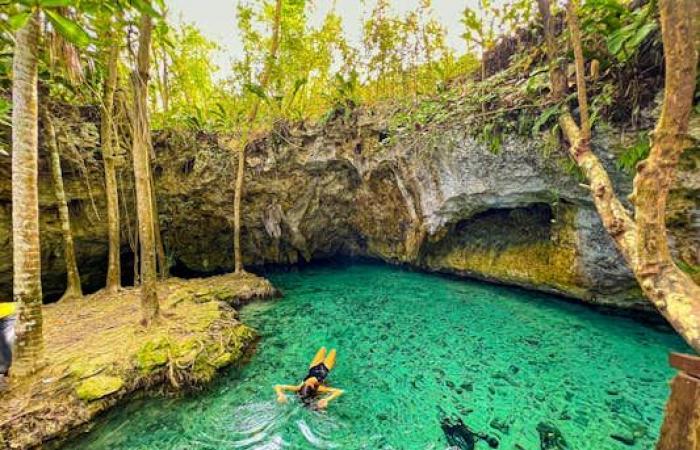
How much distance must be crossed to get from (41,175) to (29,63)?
544 centimetres

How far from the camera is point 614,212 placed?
2893mm

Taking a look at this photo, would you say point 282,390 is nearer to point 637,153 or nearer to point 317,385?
point 317,385

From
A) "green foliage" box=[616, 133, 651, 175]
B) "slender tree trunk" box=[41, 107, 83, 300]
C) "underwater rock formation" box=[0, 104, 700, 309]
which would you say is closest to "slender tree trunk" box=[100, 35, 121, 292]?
"slender tree trunk" box=[41, 107, 83, 300]

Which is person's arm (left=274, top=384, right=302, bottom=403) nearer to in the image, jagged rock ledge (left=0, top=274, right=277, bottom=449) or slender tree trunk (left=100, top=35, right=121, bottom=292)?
jagged rock ledge (left=0, top=274, right=277, bottom=449)

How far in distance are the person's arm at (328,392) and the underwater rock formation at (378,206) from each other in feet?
16.8

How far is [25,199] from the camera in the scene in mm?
3529

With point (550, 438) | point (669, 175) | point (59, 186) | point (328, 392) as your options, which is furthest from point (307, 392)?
point (59, 186)

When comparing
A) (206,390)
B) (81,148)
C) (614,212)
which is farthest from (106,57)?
(614,212)

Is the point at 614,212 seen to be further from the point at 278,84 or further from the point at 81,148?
the point at 81,148

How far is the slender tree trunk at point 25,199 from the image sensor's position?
346 cm

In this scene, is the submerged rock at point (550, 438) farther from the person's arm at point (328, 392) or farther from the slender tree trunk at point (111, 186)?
the slender tree trunk at point (111, 186)

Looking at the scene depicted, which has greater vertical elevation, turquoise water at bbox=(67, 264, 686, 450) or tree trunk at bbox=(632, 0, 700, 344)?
tree trunk at bbox=(632, 0, 700, 344)

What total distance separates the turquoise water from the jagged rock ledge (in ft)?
0.84

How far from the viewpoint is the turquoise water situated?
3.28 m
